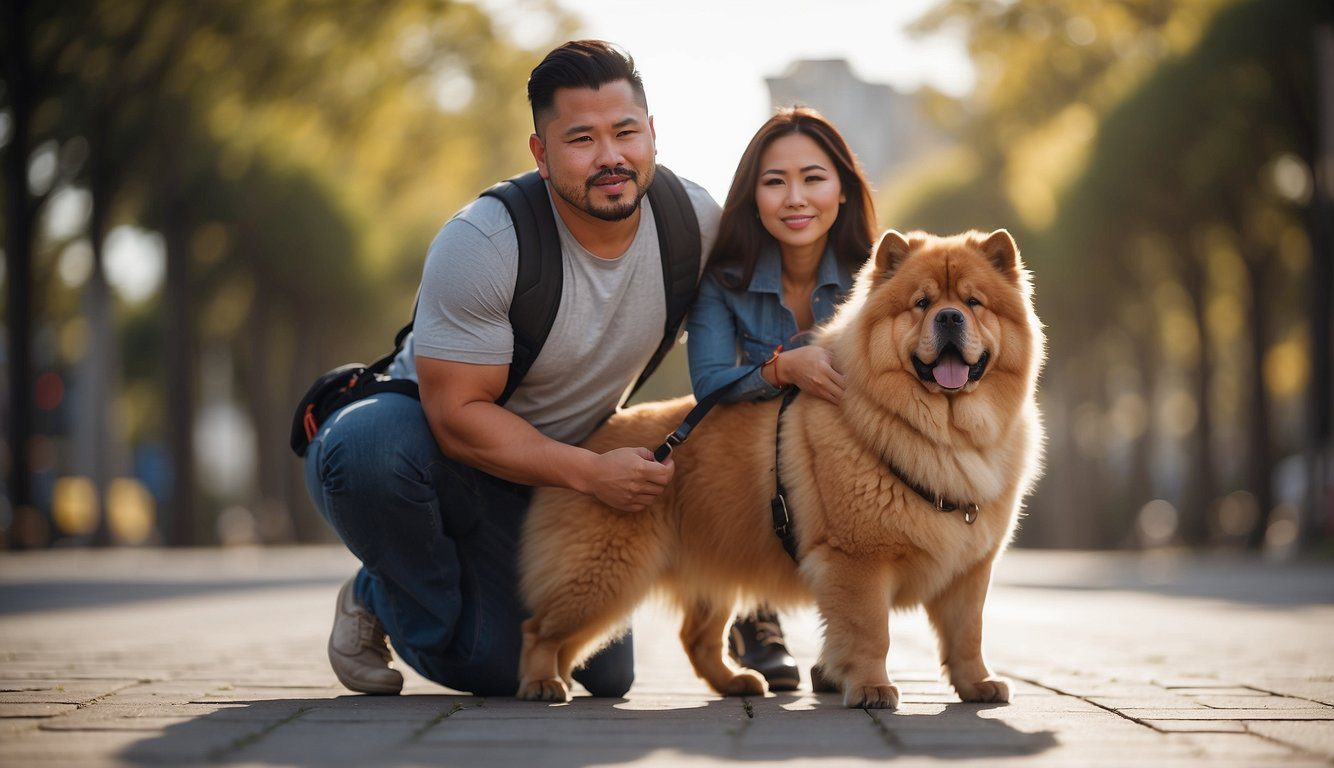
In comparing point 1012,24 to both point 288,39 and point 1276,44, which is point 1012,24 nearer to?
point 1276,44

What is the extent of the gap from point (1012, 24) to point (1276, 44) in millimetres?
12691

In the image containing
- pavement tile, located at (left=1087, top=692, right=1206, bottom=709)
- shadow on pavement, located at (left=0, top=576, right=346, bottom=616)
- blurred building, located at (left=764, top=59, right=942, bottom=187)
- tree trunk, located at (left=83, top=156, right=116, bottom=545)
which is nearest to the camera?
pavement tile, located at (left=1087, top=692, right=1206, bottom=709)

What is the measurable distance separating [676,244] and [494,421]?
883mm

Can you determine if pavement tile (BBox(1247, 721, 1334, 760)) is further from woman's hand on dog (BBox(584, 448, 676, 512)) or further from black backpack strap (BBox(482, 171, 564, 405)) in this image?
black backpack strap (BBox(482, 171, 564, 405))

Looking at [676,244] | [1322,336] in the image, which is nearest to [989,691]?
[676,244]

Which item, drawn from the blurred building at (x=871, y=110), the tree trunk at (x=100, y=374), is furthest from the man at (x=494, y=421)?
the tree trunk at (x=100, y=374)

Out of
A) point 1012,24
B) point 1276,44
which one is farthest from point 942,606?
point 1012,24

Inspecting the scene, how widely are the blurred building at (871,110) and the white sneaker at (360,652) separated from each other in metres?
5.23

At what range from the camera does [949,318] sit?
13.5 feet

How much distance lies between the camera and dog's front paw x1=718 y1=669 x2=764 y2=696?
15.2 feet

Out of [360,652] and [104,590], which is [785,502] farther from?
[104,590]

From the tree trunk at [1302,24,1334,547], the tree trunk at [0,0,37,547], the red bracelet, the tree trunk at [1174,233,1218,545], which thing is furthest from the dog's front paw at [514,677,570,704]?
the tree trunk at [1174,233,1218,545]

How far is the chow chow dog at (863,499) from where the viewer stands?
4.14 metres

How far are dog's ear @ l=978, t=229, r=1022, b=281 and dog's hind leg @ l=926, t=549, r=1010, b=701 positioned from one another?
895 mm
